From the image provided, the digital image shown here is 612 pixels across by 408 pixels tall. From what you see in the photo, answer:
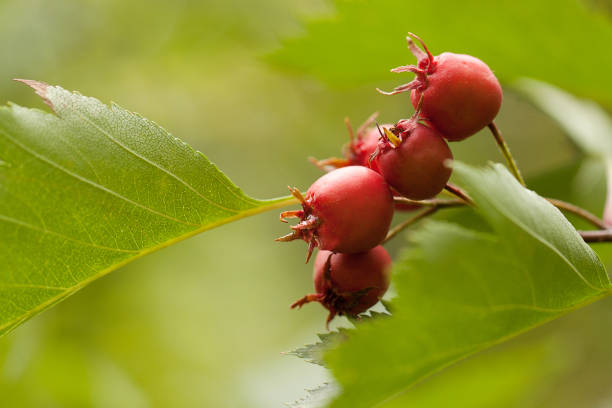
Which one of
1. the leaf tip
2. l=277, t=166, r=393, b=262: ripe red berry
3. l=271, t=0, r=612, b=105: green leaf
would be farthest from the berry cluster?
l=271, t=0, r=612, b=105: green leaf

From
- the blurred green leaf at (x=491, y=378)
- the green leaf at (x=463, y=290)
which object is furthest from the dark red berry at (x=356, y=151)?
the blurred green leaf at (x=491, y=378)

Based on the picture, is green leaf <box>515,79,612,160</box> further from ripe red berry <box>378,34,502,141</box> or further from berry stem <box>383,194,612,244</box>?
ripe red berry <box>378,34,502,141</box>

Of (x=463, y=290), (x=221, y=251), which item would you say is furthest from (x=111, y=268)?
(x=221, y=251)

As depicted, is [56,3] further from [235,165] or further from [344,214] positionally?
[344,214]

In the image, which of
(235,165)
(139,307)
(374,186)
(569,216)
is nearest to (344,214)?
(374,186)

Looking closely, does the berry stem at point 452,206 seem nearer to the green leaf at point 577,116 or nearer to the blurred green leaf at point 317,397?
the blurred green leaf at point 317,397

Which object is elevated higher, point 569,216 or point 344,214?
point 344,214
